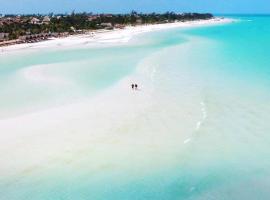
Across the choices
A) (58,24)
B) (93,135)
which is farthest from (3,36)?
(93,135)

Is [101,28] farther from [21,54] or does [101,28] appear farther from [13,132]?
[13,132]

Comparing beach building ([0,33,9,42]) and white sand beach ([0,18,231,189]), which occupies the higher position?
white sand beach ([0,18,231,189])

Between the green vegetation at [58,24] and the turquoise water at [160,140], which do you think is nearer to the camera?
the turquoise water at [160,140]

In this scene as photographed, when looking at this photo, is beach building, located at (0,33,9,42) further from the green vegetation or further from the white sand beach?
the white sand beach

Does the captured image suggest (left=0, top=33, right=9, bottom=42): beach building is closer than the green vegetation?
Yes

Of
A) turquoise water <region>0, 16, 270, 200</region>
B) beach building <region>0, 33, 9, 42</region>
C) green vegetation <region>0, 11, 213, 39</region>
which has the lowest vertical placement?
green vegetation <region>0, 11, 213, 39</region>

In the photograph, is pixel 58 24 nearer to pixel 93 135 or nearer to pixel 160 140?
pixel 93 135

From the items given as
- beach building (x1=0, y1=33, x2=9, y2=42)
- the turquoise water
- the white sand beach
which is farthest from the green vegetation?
the white sand beach

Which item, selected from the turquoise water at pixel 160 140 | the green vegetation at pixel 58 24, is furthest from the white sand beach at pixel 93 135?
the green vegetation at pixel 58 24

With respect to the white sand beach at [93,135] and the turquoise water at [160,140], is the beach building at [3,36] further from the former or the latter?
the white sand beach at [93,135]
